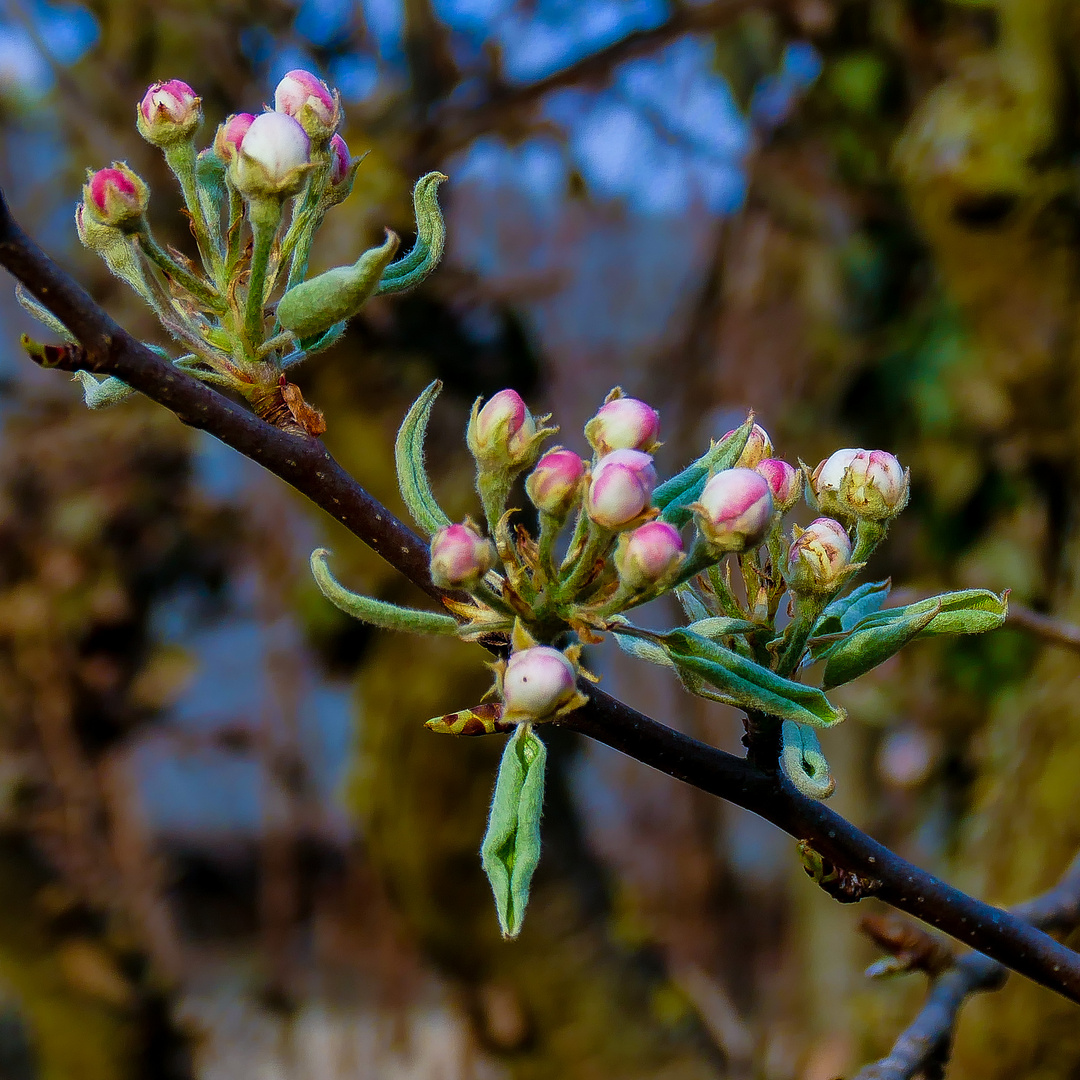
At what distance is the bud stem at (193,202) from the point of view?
77cm

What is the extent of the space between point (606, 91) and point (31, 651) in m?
2.80

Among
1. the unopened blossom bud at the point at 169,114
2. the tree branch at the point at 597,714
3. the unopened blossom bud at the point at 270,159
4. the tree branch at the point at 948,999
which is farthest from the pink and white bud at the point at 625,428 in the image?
the tree branch at the point at 948,999

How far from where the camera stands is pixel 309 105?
790 mm

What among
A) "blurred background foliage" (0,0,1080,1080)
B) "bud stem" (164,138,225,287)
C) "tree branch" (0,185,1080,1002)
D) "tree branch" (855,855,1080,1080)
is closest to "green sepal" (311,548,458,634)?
"tree branch" (0,185,1080,1002)

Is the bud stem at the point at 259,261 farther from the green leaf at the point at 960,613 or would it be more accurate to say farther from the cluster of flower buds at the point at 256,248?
the green leaf at the point at 960,613

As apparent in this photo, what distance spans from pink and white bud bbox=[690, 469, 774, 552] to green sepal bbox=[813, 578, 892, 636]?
129 mm

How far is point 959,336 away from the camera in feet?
11.2

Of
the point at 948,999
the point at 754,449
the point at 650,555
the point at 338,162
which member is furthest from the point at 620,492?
the point at 948,999

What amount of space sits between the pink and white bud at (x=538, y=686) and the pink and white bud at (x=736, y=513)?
0.15 metres

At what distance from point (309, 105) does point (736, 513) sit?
17.1 inches

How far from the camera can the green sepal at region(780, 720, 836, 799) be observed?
0.77 metres

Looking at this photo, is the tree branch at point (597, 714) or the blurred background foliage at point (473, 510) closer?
the tree branch at point (597, 714)

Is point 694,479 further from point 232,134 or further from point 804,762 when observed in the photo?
point 232,134

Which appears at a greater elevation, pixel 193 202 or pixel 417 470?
pixel 193 202
